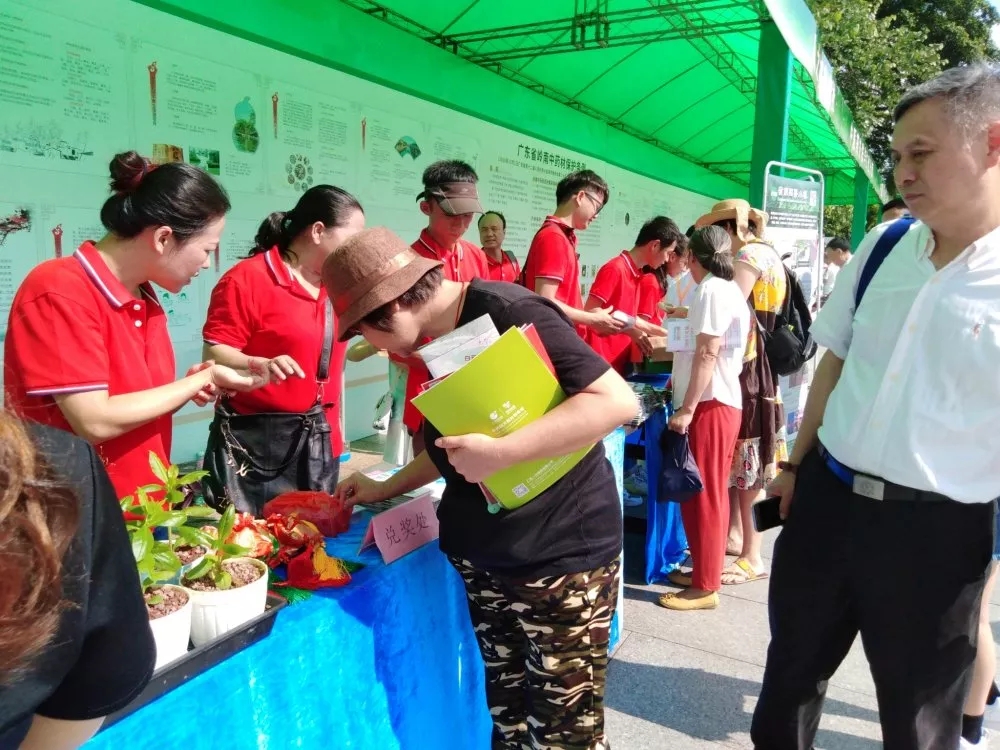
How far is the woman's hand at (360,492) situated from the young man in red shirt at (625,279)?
2326 millimetres

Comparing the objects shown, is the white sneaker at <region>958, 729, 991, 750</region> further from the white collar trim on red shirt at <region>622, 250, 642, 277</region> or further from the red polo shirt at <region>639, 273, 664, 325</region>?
the red polo shirt at <region>639, 273, 664, 325</region>

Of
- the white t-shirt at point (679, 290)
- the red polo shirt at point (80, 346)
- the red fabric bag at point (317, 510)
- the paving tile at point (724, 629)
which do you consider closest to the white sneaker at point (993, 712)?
the paving tile at point (724, 629)

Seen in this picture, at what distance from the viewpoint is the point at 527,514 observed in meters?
1.42

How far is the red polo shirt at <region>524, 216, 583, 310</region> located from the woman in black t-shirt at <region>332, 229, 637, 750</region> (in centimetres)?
197

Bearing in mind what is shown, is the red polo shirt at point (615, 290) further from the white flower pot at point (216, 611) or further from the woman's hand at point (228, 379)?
the white flower pot at point (216, 611)

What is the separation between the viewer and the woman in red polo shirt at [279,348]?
A: 2.27 m

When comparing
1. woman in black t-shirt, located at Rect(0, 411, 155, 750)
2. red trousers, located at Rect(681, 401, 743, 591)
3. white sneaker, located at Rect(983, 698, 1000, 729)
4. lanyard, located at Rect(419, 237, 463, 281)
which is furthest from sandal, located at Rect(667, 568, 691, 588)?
woman in black t-shirt, located at Rect(0, 411, 155, 750)

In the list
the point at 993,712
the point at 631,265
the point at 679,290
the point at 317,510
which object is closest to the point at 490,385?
the point at 317,510

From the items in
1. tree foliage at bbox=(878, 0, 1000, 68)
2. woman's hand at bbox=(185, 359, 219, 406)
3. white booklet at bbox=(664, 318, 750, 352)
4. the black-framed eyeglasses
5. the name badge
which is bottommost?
the name badge

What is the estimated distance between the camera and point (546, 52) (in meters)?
7.31

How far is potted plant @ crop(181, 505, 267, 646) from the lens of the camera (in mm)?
1156

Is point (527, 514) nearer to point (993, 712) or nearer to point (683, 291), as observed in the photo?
point (993, 712)

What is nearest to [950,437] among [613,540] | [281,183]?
[613,540]

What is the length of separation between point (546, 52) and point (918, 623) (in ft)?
23.0
